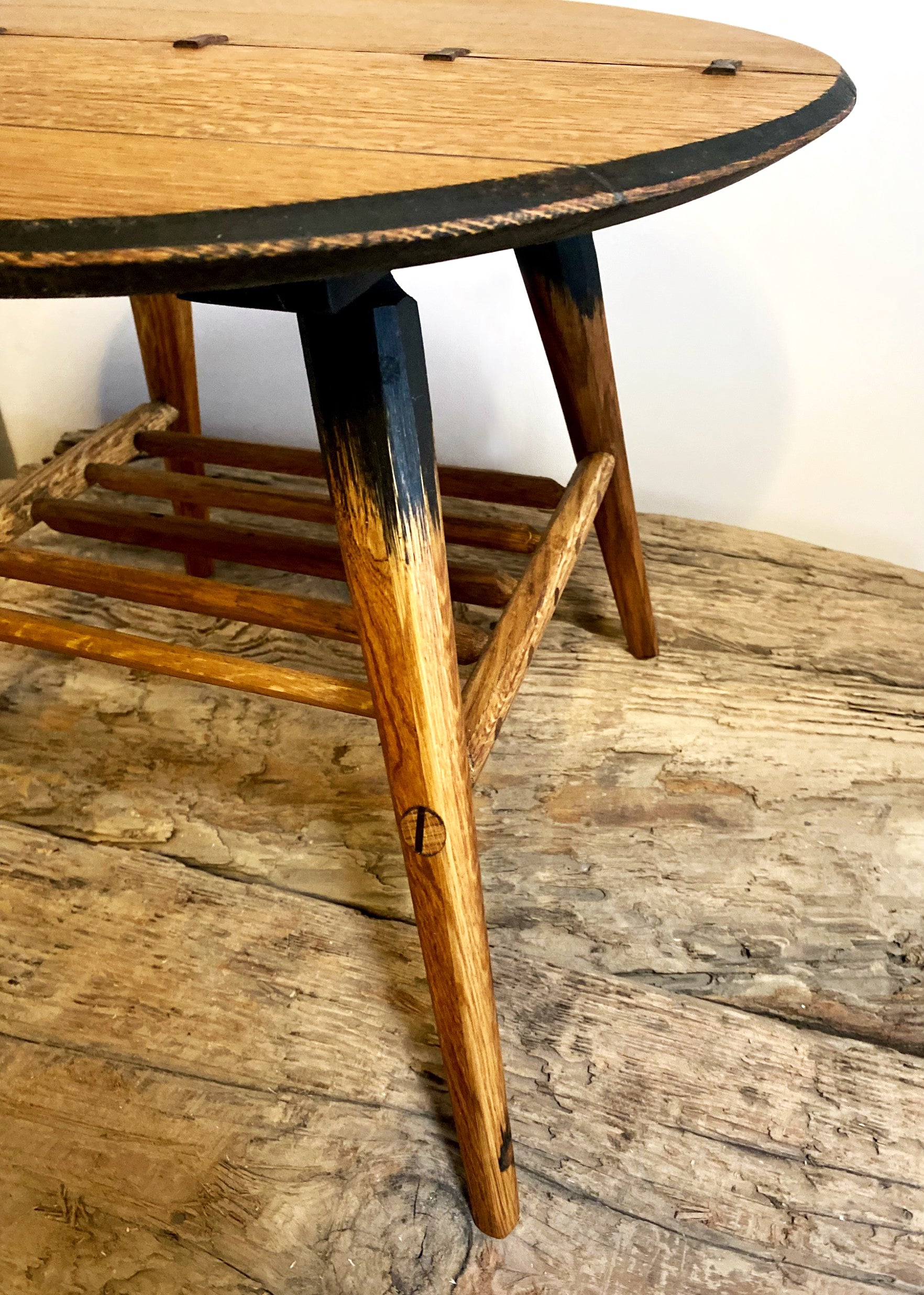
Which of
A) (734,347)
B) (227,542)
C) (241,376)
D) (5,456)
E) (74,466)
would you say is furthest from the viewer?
(5,456)

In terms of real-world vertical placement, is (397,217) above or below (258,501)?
above

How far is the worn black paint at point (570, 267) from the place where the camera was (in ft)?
2.64

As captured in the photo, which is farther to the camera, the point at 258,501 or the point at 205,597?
the point at 258,501

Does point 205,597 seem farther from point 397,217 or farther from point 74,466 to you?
point 397,217

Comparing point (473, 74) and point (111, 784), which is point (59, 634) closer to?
point (111, 784)

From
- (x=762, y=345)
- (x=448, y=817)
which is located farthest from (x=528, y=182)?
(x=762, y=345)

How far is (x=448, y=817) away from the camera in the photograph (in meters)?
0.57

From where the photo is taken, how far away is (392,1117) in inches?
26.2

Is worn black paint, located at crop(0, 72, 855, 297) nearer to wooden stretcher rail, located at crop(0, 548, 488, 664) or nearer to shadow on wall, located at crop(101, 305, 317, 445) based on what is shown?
wooden stretcher rail, located at crop(0, 548, 488, 664)

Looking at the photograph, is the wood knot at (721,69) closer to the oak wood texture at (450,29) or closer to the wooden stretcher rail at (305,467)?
the oak wood texture at (450,29)

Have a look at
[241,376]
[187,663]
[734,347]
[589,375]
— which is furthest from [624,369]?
[187,663]

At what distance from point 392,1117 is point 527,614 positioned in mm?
363

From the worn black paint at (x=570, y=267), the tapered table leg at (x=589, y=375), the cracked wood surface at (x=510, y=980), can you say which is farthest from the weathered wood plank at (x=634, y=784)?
the worn black paint at (x=570, y=267)

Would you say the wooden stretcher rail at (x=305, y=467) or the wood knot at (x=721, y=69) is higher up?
the wood knot at (x=721, y=69)
